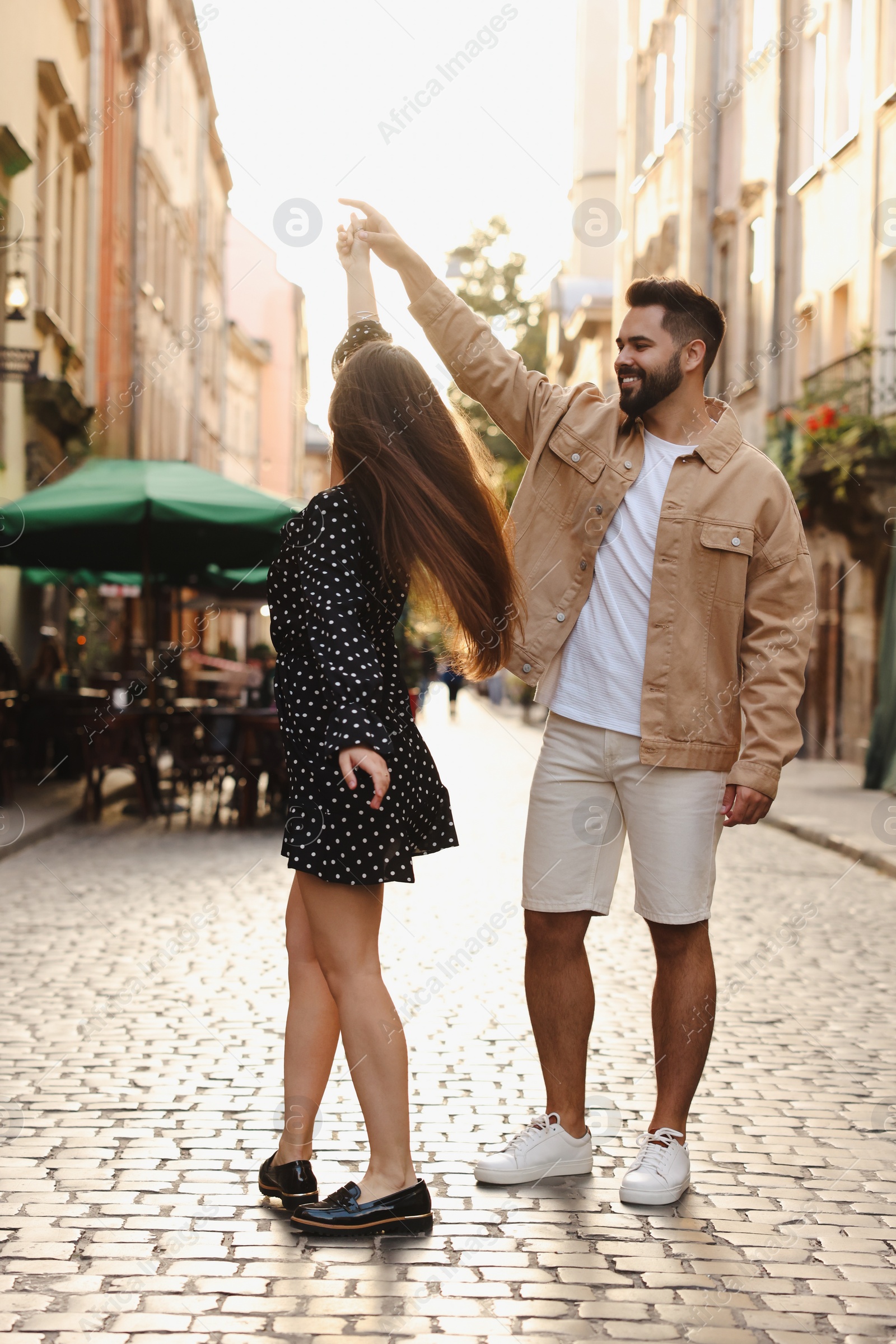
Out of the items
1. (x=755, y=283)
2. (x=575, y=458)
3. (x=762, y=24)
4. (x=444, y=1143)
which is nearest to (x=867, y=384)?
(x=755, y=283)

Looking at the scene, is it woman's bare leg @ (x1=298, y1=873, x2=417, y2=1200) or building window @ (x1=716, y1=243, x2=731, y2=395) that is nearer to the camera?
woman's bare leg @ (x1=298, y1=873, x2=417, y2=1200)

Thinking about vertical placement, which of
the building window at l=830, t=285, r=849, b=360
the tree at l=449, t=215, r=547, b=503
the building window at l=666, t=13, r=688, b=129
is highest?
the tree at l=449, t=215, r=547, b=503

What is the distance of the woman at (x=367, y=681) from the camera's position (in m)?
3.40

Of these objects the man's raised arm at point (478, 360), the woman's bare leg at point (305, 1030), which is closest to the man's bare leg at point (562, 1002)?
the woman's bare leg at point (305, 1030)

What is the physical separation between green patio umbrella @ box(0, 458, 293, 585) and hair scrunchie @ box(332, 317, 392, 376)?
7757mm

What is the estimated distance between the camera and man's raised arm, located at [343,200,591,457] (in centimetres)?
385

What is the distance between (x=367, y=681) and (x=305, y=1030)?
848 millimetres

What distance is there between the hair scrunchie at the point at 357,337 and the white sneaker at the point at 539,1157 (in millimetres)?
1893

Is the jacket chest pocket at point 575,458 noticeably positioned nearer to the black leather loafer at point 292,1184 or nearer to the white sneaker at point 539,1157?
the white sneaker at point 539,1157

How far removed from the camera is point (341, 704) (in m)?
3.31

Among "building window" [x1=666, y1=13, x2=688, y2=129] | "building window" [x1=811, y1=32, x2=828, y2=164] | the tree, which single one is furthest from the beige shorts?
the tree

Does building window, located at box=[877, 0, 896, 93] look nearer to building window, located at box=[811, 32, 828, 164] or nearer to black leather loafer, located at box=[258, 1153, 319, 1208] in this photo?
building window, located at box=[811, 32, 828, 164]

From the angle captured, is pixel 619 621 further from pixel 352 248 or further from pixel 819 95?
pixel 819 95

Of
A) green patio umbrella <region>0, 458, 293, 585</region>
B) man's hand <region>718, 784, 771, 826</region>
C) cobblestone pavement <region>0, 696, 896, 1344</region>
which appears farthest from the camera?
green patio umbrella <region>0, 458, 293, 585</region>
